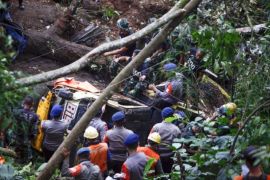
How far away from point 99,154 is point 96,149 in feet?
0.36

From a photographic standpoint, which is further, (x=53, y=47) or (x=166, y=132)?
(x=53, y=47)

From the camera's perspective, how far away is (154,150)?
30.0 feet

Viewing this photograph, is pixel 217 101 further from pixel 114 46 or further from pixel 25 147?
pixel 114 46

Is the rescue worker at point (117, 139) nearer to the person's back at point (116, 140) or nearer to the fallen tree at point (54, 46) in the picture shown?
the person's back at point (116, 140)

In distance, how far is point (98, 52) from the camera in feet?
16.7

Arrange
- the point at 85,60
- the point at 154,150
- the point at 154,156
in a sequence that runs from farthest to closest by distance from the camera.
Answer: the point at 154,150, the point at 154,156, the point at 85,60

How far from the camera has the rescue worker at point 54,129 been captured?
10160 mm

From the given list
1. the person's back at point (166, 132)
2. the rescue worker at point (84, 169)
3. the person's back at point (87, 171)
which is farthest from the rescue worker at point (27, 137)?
the person's back at point (166, 132)

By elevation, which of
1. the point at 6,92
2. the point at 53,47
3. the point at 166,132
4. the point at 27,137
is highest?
the point at 6,92

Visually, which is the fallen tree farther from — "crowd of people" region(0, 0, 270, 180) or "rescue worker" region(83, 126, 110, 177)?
"rescue worker" region(83, 126, 110, 177)

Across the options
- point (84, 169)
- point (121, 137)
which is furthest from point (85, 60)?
point (121, 137)

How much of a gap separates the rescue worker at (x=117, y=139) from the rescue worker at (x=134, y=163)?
1049 mm

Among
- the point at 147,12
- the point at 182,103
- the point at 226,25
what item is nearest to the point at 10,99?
the point at 226,25

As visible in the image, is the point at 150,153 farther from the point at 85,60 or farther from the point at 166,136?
the point at 85,60
